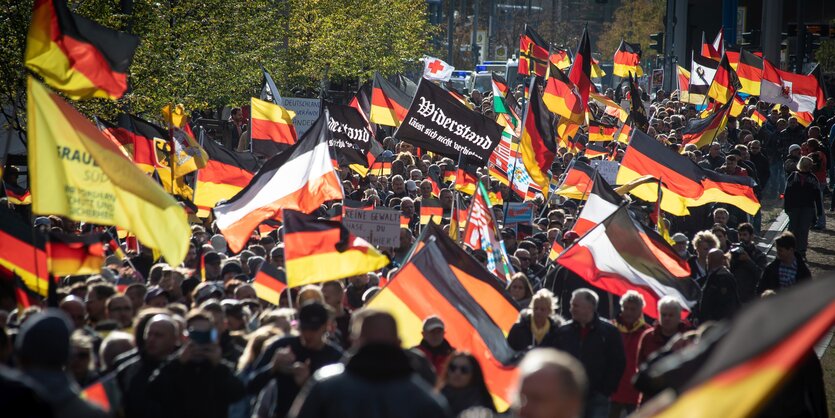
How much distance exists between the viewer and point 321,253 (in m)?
10.2

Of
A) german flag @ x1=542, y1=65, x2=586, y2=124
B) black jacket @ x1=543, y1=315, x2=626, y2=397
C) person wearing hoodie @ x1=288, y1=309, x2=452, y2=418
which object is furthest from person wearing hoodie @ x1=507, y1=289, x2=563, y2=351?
german flag @ x1=542, y1=65, x2=586, y2=124

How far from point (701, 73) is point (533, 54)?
3.97 meters

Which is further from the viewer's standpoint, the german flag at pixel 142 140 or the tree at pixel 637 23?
the tree at pixel 637 23

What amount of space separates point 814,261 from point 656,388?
13636 millimetres

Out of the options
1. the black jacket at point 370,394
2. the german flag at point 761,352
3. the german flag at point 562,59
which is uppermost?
the german flag at point 761,352

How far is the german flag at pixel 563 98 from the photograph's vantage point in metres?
19.5

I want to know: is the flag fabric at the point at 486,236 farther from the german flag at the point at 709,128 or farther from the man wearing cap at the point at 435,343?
the german flag at the point at 709,128

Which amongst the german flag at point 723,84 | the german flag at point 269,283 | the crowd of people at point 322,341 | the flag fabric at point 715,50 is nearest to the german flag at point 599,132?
the german flag at point 723,84

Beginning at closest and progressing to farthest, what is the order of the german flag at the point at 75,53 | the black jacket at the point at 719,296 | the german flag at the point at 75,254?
the german flag at the point at 75,254
the german flag at the point at 75,53
the black jacket at the point at 719,296

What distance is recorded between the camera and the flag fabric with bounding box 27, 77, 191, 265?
30.0ft

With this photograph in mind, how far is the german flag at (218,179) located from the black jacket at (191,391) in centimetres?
929

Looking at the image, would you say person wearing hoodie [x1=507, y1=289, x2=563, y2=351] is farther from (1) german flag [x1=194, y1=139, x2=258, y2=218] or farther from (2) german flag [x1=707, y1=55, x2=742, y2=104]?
(2) german flag [x1=707, y1=55, x2=742, y2=104]

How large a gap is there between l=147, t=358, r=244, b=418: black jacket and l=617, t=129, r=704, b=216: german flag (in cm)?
1014

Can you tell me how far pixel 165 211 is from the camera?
9.48 meters
